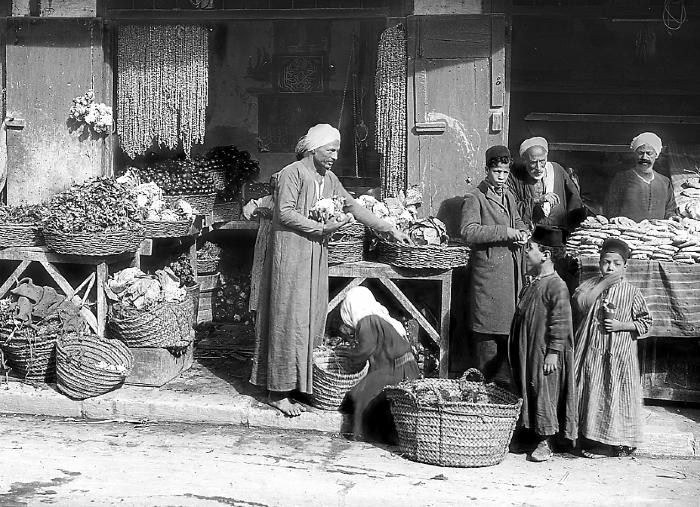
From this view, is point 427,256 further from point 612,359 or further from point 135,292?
point 135,292

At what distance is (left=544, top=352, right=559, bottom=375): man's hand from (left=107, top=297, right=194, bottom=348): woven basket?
321 cm

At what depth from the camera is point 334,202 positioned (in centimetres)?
793

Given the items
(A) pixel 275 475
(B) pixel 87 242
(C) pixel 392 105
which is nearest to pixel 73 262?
(B) pixel 87 242

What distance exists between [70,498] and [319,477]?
158cm

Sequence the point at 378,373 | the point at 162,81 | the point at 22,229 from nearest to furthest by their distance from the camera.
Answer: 1. the point at 378,373
2. the point at 22,229
3. the point at 162,81

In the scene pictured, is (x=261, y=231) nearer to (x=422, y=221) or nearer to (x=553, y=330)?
(x=422, y=221)

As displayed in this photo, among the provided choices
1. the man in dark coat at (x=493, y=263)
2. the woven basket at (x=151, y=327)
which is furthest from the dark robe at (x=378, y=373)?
the woven basket at (x=151, y=327)

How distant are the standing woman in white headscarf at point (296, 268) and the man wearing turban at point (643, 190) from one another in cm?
253

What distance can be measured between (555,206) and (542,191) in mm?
175

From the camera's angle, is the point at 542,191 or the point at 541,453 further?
the point at 542,191

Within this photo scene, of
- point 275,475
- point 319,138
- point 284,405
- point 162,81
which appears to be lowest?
point 275,475

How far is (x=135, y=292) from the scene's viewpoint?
27.6 ft

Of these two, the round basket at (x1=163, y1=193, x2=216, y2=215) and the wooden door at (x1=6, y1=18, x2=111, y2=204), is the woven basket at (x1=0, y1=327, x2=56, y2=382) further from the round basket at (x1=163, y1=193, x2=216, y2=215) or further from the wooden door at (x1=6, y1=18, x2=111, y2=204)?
the round basket at (x1=163, y1=193, x2=216, y2=215)

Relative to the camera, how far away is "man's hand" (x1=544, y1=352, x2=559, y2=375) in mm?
6945
